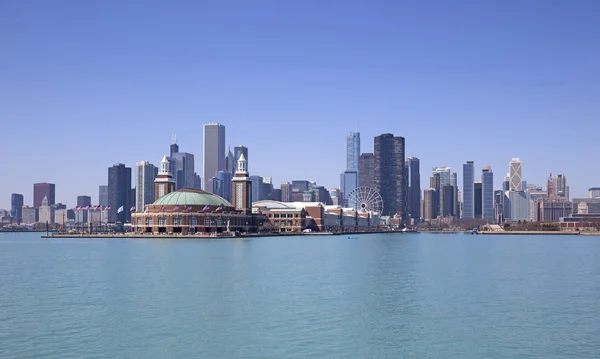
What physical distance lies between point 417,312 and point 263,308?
38.1ft

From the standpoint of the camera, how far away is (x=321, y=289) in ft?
205

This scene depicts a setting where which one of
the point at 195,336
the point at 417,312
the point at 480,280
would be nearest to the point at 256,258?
the point at 480,280

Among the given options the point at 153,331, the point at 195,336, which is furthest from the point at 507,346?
the point at 153,331

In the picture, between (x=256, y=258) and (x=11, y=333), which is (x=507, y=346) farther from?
(x=256, y=258)

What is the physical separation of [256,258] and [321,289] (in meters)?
44.9

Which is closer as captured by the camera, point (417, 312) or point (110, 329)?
point (110, 329)

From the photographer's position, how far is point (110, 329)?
42.6 metres

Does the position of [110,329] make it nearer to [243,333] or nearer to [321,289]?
[243,333]

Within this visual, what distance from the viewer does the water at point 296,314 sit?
124 feet

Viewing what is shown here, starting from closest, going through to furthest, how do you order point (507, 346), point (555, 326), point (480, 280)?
point (507, 346), point (555, 326), point (480, 280)

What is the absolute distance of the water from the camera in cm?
3784

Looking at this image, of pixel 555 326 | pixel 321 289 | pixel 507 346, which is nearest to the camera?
pixel 507 346

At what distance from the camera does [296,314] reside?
48.1 m

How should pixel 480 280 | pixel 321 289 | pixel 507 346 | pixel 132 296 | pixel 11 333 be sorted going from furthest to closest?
pixel 480 280 → pixel 321 289 → pixel 132 296 → pixel 11 333 → pixel 507 346
